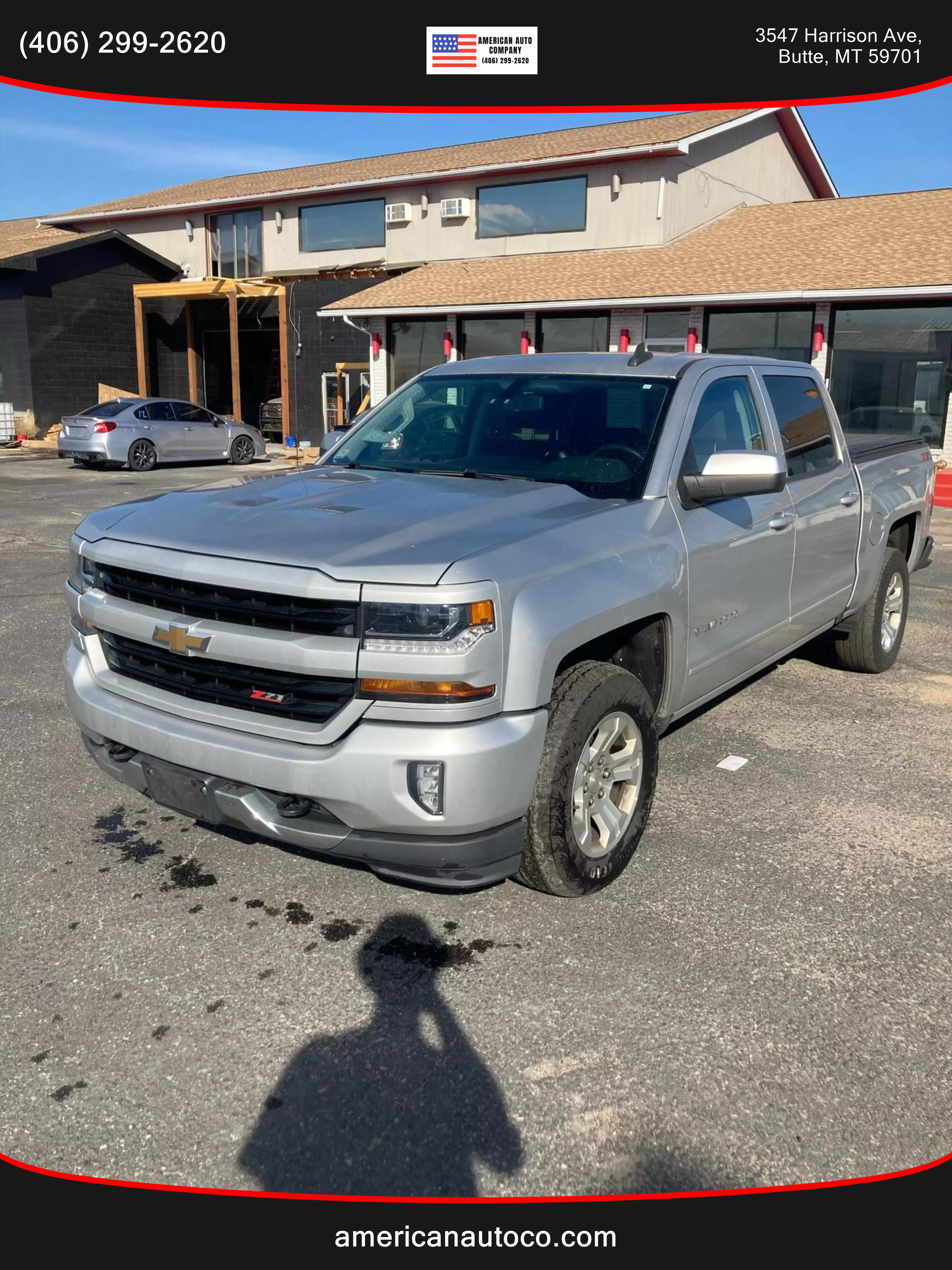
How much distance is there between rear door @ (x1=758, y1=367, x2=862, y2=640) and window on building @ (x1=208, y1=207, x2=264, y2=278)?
28.1 metres

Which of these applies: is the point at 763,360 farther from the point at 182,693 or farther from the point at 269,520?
the point at 182,693

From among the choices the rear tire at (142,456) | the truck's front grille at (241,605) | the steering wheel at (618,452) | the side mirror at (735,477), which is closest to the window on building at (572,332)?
the rear tire at (142,456)

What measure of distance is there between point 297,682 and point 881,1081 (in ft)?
6.36

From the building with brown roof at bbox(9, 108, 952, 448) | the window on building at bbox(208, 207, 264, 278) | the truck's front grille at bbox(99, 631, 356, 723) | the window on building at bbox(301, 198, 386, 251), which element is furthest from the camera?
the window on building at bbox(208, 207, 264, 278)

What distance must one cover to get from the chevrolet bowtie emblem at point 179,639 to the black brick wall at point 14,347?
91.6 ft

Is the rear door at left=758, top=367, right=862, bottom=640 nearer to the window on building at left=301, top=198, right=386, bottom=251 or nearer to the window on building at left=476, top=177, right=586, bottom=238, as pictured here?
the window on building at left=476, top=177, right=586, bottom=238

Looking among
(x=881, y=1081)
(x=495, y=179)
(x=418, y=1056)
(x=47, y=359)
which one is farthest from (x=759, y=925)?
(x=47, y=359)

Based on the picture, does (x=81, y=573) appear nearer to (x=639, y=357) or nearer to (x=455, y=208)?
(x=639, y=357)

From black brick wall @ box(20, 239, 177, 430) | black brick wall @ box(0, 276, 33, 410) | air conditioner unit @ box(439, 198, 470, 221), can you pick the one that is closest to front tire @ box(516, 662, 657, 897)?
air conditioner unit @ box(439, 198, 470, 221)

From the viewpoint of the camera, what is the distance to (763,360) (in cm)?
524

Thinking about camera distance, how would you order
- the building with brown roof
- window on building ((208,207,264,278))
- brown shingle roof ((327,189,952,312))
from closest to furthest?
brown shingle roof ((327,189,952,312)) < the building with brown roof < window on building ((208,207,264,278))

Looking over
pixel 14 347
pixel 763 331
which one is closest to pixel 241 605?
pixel 763 331

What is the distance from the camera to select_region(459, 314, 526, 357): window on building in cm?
2414

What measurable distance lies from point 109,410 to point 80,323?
370 inches
